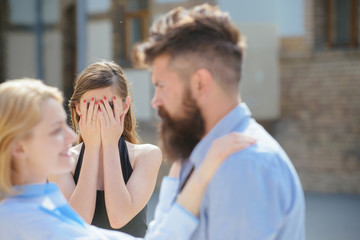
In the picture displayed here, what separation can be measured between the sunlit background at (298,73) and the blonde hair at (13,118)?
8.18 metres

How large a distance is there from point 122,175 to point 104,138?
207mm

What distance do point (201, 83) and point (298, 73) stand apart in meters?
10.6

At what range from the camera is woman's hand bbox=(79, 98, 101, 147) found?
258 cm

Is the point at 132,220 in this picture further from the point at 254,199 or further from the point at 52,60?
the point at 52,60

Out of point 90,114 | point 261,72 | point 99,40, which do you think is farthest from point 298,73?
point 90,114

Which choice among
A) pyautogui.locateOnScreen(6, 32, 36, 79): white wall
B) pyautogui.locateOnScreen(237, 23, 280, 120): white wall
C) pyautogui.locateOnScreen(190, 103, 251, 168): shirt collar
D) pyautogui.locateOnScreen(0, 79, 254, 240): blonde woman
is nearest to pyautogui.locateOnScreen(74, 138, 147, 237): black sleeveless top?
pyautogui.locateOnScreen(0, 79, 254, 240): blonde woman

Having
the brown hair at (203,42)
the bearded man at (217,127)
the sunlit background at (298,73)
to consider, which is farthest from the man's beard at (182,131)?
the sunlit background at (298,73)

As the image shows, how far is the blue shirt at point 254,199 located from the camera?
1506 mm

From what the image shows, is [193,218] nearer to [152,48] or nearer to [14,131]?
[152,48]

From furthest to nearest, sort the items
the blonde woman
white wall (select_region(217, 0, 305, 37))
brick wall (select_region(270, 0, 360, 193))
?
1. white wall (select_region(217, 0, 305, 37))
2. brick wall (select_region(270, 0, 360, 193))
3. the blonde woman

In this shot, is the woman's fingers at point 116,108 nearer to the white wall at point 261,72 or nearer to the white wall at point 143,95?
the white wall at point 261,72

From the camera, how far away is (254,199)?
1.50 meters

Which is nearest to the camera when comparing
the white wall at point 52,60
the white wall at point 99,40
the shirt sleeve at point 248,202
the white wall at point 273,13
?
the shirt sleeve at point 248,202

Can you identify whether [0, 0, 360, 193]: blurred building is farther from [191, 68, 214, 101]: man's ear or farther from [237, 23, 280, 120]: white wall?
[191, 68, 214, 101]: man's ear
